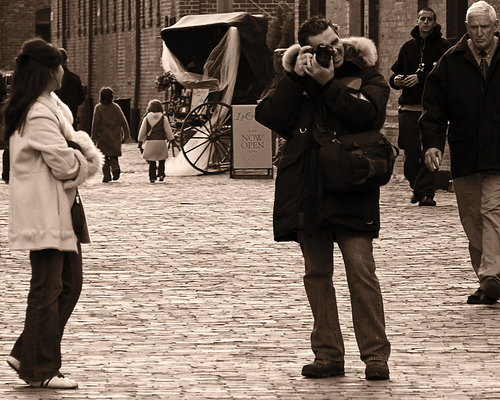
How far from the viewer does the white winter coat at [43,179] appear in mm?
6230

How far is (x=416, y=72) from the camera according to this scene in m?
14.5

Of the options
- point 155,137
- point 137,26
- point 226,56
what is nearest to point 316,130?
point 155,137

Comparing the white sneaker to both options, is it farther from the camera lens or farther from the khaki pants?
the khaki pants

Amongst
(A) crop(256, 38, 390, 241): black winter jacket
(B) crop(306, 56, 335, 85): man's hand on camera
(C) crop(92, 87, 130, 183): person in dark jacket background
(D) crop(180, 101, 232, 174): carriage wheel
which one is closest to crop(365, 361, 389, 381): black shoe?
(A) crop(256, 38, 390, 241): black winter jacket

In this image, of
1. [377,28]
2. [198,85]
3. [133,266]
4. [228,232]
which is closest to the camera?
A: [133,266]

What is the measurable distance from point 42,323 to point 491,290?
10.6ft

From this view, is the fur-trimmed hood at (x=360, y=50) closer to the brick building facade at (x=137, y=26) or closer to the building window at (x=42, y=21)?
the brick building facade at (x=137, y=26)

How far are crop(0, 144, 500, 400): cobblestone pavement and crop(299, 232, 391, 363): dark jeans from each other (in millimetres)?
160

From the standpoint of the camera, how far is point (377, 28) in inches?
849

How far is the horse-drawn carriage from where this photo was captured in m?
22.4

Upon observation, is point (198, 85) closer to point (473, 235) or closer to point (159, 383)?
point (473, 235)

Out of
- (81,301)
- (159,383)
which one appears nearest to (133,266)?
(81,301)

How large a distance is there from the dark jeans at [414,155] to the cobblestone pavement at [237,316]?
774 millimetres

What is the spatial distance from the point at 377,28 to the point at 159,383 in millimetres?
15865
